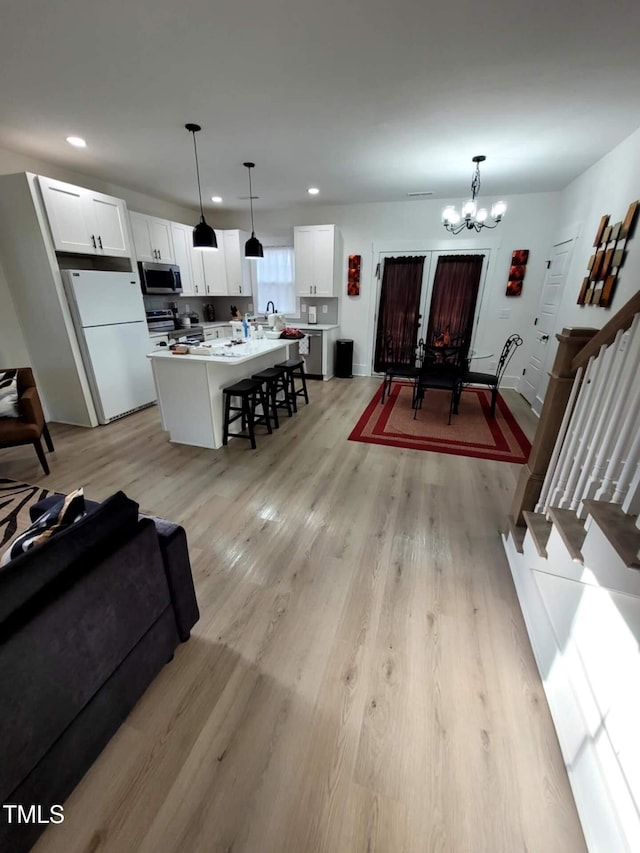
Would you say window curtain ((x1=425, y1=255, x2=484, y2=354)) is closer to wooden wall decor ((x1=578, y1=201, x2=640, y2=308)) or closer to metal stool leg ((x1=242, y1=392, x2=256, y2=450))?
wooden wall decor ((x1=578, y1=201, x2=640, y2=308))

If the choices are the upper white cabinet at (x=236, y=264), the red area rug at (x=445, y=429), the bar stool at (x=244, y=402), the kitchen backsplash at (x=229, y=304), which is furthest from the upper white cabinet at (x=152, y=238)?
the red area rug at (x=445, y=429)

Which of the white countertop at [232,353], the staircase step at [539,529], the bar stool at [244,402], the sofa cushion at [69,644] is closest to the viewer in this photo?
the sofa cushion at [69,644]

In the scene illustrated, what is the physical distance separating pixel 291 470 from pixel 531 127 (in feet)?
11.4

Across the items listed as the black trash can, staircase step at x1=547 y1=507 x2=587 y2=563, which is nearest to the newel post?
staircase step at x1=547 y1=507 x2=587 y2=563

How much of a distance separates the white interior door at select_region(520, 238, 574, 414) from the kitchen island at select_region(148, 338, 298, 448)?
359 centimetres

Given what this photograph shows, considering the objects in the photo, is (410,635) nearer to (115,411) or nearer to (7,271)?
(115,411)

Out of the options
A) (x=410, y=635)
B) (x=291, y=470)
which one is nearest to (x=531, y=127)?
(x=291, y=470)

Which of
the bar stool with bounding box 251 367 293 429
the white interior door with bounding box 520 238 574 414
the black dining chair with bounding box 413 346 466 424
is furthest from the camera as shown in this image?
the white interior door with bounding box 520 238 574 414

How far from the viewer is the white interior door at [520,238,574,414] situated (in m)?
4.23

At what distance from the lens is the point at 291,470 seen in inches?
119

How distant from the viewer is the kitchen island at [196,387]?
3154 millimetres

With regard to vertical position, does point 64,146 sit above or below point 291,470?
above

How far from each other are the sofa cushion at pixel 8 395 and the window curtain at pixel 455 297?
16.4 ft

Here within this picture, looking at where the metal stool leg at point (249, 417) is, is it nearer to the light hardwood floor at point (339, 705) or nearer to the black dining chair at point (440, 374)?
the light hardwood floor at point (339, 705)
